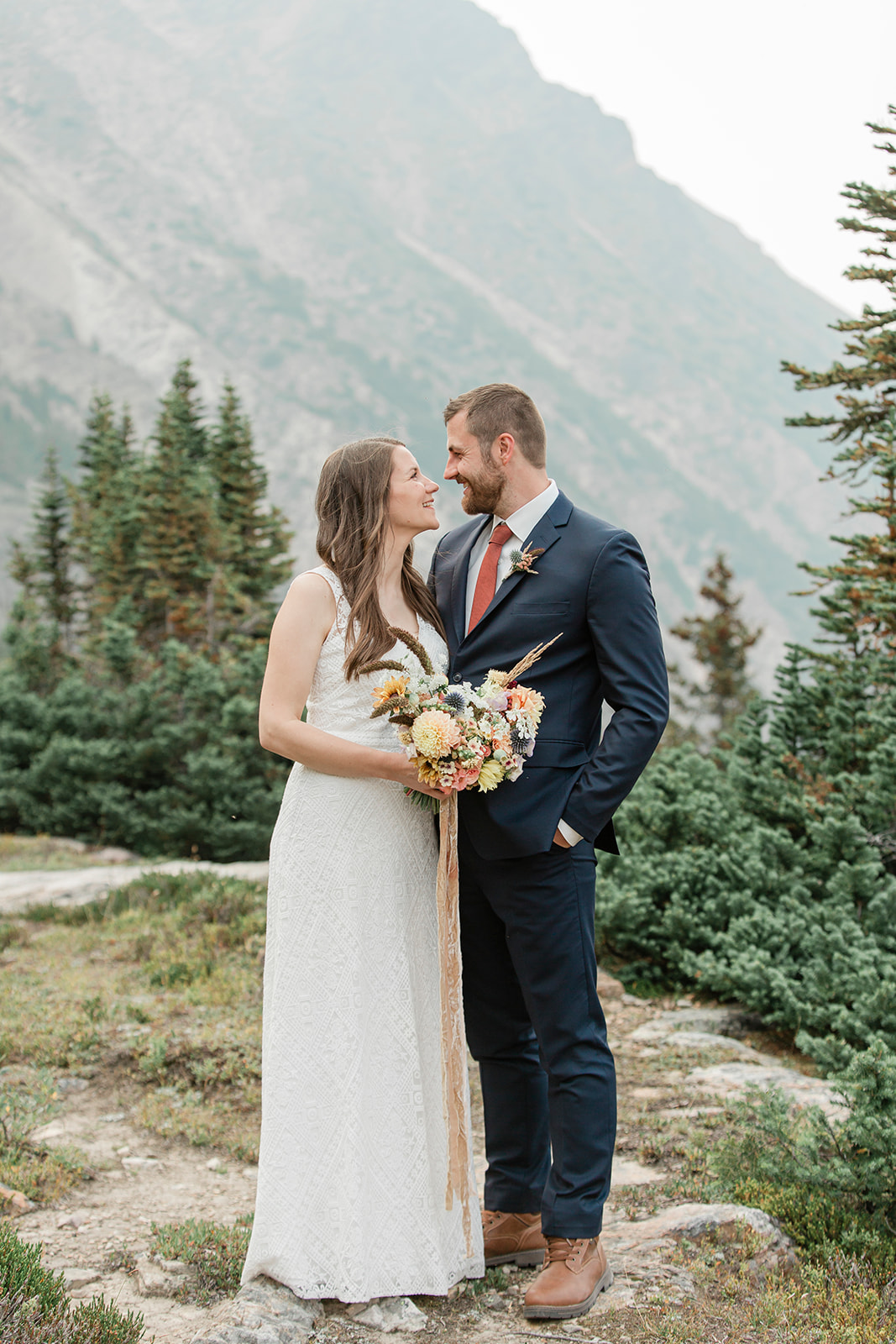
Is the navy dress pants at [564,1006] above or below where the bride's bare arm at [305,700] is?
below

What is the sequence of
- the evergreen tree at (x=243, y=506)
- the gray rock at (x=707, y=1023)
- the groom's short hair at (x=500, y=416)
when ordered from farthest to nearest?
the evergreen tree at (x=243, y=506) → the gray rock at (x=707, y=1023) → the groom's short hair at (x=500, y=416)

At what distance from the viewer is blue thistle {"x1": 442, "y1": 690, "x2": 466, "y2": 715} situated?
3.22 meters

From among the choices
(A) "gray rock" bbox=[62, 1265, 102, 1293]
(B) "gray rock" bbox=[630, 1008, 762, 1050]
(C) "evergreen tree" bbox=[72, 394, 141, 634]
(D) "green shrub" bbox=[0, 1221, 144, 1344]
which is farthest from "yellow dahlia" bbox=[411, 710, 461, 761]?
(C) "evergreen tree" bbox=[72, 394, 141, 634]

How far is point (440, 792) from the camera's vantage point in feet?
10.8

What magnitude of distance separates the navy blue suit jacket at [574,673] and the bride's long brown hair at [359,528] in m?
0.35

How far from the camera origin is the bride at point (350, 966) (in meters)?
3.40

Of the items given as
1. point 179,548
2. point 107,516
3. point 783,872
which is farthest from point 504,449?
point 107,516

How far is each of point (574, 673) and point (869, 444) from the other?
209 inches

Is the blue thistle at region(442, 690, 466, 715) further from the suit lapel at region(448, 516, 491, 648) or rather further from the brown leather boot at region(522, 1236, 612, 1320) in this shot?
the brown leather boot at region(522, 1236, 612, 1320)

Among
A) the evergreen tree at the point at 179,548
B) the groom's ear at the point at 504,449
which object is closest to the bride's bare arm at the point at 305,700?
the groom's ear at the point at 504,449

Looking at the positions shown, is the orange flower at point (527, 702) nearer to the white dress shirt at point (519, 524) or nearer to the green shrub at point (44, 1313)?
the white dress shirt at point (519, 524)

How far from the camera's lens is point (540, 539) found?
3658mm

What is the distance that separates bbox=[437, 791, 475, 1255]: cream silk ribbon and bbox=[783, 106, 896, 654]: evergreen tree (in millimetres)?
→ 4666

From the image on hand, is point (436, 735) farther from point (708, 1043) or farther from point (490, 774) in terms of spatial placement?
point (708, 1043)
